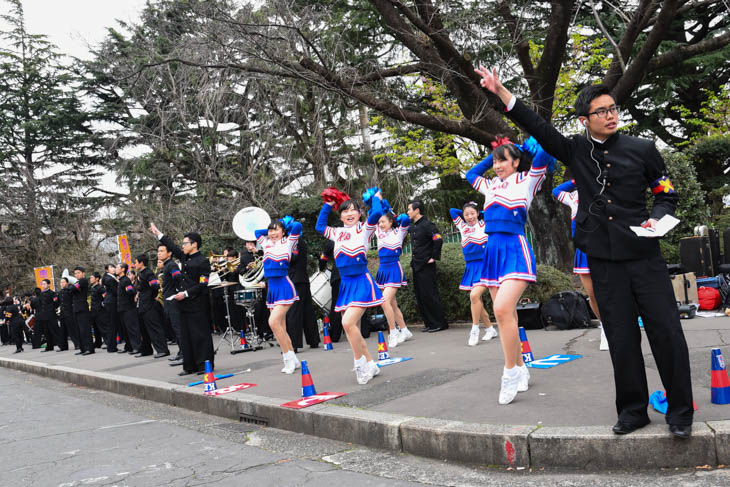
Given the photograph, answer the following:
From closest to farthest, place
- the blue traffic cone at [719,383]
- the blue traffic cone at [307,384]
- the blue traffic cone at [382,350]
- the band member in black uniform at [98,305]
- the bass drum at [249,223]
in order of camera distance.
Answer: the blue traffic cone at [719,383] → the blue traffic cone at [307,384] → the blue traffic cone at [382,350] → the bass drum at [249,223] → the band member in black uniform at [98,305]

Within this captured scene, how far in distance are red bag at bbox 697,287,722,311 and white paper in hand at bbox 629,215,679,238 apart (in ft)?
22.9

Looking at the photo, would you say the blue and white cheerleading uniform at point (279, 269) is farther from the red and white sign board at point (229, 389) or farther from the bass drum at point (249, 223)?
the bass drum at point (249, 223)

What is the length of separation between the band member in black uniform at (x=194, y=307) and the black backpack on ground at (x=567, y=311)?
5.31 metres

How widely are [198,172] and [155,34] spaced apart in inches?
203

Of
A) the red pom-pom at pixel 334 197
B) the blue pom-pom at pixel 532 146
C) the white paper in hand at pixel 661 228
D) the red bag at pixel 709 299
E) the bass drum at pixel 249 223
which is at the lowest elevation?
the red bag at pixel 709 299

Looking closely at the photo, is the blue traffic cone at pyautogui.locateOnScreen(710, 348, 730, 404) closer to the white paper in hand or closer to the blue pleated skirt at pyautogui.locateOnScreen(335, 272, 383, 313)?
the white paper in hand

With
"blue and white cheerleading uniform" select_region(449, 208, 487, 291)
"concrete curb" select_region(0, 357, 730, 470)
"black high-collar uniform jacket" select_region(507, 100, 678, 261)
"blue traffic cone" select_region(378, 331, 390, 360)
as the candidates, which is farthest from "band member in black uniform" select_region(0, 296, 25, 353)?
"black high-collar uniform jacket" select_region(507, 100, 678, 261)

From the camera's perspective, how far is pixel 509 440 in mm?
4258

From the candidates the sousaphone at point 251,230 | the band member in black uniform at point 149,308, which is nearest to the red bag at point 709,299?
the sousaphone at point 251,230

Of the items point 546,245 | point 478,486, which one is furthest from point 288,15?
point 478,486

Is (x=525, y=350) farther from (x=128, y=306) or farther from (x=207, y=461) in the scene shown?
(x=128, y=306)

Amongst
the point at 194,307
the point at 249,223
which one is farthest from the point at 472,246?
the point at 249,223

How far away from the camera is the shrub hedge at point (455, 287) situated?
10922 mm

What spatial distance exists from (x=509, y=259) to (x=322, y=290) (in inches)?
256
